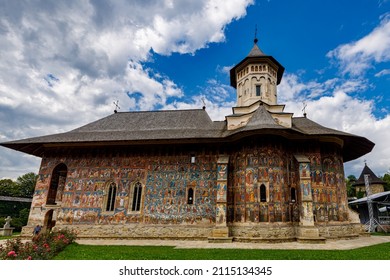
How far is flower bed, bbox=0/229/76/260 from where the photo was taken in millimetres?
7477

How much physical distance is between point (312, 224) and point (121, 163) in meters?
11.5

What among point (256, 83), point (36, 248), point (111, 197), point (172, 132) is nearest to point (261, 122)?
point (172, 132)

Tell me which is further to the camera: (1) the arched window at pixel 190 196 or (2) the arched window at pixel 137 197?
(2) the arched window at pixel 137 197

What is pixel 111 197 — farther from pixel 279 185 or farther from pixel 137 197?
pixel 279 185

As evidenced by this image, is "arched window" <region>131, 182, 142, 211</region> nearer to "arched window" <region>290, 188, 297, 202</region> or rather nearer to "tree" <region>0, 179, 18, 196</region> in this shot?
"arched window" <region>290, 188, 297, 202</region>

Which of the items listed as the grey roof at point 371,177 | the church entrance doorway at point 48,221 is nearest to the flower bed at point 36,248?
the church entrance doorway at point 48,221

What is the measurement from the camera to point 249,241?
1252 cm

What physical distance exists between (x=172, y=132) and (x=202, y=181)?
3777 millimetres

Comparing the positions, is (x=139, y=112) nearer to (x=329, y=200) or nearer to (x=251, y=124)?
(x=251, y=124)

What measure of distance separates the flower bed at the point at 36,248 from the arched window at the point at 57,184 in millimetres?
6588

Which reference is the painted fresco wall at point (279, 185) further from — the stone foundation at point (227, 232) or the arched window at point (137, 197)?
the arched window at point (137, 197)

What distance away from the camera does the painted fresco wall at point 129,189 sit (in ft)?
47.8

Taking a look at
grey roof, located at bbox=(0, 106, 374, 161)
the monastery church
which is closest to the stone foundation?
the monastery church

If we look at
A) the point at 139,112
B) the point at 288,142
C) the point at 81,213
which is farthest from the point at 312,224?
the point at 139,112
